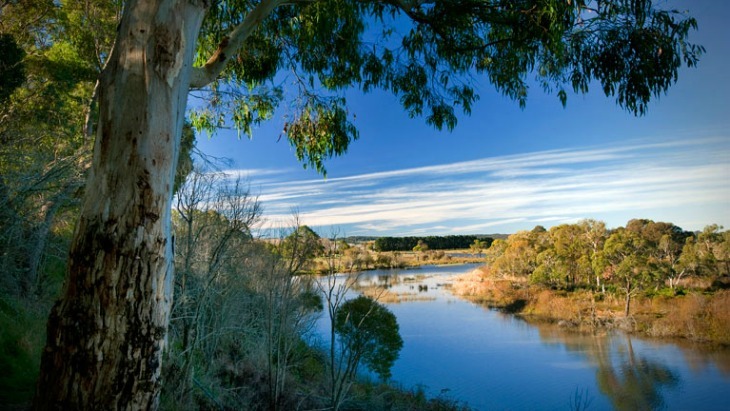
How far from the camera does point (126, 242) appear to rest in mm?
1724

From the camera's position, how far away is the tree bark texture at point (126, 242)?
161 centimetres

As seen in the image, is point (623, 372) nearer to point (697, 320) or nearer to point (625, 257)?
point (697, 320)

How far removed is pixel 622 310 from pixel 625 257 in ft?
8.86

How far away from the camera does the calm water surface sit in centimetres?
1323

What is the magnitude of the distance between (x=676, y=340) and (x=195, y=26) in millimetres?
22411

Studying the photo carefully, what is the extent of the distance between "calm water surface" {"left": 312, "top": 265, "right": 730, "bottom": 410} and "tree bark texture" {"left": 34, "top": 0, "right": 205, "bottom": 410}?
28.1 feet

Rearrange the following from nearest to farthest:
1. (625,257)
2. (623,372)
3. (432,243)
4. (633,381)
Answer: (633,381), (623,372), (625,257), (432,243)

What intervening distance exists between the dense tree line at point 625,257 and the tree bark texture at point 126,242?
2372cm

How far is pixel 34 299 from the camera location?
6586mm

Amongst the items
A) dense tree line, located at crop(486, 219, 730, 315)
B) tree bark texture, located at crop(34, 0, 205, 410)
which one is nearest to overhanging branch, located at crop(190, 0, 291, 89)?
tree bark texture, located at crop(34, 0, 205, 410)

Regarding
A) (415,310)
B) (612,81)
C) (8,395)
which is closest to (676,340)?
(415,310)

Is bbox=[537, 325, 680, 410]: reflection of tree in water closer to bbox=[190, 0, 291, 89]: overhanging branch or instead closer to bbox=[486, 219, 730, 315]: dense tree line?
bbox=[486, 219, 730, 315]: dense tree line

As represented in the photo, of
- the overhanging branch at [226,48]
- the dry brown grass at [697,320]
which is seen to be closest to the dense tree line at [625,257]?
the dry brown grass at [697,320]

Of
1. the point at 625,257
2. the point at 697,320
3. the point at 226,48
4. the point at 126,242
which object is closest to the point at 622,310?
the point at 625,257
